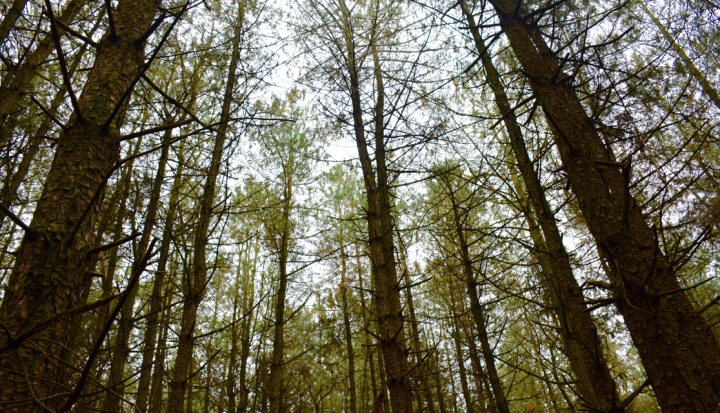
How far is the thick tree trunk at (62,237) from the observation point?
1.18m

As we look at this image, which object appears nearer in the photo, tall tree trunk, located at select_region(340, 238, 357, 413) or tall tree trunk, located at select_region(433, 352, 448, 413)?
tall tree trunk, located at select_region(433, 352, 448, 413)

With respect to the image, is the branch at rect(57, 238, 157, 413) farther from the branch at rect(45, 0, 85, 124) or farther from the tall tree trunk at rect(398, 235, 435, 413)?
the tall tree trunk at rect(398, 235, 435, 413)

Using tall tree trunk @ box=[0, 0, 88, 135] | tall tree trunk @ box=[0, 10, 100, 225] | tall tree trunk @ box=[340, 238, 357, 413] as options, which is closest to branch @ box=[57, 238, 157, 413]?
tall tree trunk @ box=[0, 10, 100, 225]

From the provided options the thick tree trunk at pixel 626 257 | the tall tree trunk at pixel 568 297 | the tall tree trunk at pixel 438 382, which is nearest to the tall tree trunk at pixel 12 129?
the thick tree trunk at pixel 626 257

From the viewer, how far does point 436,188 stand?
24.9 feet

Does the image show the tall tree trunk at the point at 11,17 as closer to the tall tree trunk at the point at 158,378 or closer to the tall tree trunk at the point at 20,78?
the tall tree trunk at the point at 20,78

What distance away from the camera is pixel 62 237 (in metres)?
1.39

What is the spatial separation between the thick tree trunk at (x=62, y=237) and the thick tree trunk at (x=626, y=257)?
1.91 m

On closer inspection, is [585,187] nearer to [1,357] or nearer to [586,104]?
[1,357]

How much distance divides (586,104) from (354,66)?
358 cm

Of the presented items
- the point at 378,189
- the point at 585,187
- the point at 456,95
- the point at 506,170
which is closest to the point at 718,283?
the point at 506,170

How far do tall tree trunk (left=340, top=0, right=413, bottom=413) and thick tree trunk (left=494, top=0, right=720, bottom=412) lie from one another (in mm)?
2267

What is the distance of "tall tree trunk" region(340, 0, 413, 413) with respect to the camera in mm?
3695

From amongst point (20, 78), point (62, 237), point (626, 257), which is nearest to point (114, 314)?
point (62, 237)
